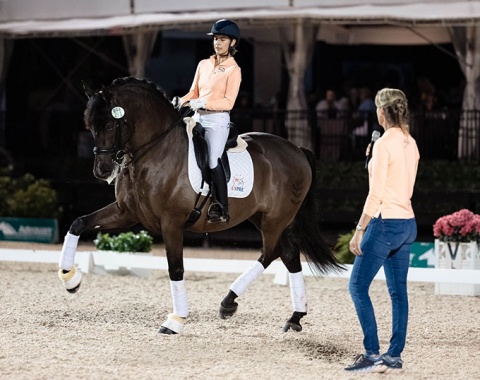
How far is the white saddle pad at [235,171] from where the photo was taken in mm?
8875

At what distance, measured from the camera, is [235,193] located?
919 cm

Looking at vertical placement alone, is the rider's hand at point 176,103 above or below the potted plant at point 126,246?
above

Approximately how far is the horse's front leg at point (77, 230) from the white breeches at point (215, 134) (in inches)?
34.7

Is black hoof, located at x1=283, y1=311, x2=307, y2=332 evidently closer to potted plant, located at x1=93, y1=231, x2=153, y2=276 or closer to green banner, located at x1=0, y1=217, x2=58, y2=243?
potted plant, located at x1=93, y1=231, x2=153, y2=276

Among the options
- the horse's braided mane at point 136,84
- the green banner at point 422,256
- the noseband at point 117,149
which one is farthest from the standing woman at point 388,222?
the green banner at point 422,256

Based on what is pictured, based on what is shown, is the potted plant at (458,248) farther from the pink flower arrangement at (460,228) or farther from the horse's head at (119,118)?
the horse's head at (119,118)

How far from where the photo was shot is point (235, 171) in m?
9.18

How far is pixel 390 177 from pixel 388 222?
11.6 inches

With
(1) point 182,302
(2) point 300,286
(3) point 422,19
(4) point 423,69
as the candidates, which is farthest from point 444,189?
(1) point 182,302

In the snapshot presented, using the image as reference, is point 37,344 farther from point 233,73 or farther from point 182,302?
point 233,73

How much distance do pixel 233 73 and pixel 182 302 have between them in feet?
6.46

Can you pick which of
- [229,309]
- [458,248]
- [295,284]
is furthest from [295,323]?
[458,248]

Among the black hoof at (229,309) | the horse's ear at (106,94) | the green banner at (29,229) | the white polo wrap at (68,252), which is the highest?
the horse's ear at (106,94)

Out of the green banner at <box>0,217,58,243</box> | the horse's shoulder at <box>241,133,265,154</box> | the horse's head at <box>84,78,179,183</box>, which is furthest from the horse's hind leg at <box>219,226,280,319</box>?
the green banner at <box>0,217,58,243</box>
